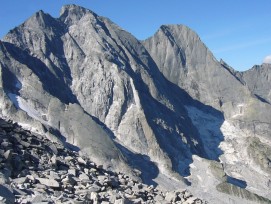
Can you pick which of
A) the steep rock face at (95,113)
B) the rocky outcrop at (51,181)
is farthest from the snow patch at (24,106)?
the rocky outcrop at (51,181)

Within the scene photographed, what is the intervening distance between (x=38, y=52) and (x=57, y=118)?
49569 millimetres

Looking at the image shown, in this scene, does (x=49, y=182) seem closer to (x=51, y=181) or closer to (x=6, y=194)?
(x=51, y=181)

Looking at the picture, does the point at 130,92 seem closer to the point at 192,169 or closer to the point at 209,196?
the point at 192,169

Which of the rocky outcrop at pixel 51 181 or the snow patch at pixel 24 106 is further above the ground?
the snow patch at pixel 24 106

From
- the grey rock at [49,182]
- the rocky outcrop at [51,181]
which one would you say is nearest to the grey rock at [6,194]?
the rocky outcrop at [51,181]

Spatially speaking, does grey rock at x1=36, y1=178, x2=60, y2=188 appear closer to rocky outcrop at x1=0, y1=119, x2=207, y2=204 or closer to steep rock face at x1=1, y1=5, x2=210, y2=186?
rocky outcrop at x1=0, y1=119, x2=207, y2=204

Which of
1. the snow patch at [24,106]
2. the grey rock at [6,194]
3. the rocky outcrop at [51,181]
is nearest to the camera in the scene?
the grey rock at [6,194]

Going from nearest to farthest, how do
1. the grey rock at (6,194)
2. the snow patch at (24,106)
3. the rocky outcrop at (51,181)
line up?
the grey rock at (6,194) < the rocky outcrop at (51,181) < the snow patch at (24,106)

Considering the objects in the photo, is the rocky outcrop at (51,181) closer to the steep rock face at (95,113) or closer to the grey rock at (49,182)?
the grey rock at (49,182)

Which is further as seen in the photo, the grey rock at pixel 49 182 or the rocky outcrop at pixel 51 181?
the grey rock at pixel 49 182

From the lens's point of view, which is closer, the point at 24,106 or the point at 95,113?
the point at 24,106

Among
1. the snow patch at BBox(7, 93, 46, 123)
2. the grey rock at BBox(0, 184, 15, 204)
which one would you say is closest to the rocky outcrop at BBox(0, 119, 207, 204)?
the grey rock at BBox(0, 184, 15, 204)

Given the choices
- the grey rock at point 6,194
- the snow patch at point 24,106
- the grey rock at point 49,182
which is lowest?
the grey rock at point 6,194

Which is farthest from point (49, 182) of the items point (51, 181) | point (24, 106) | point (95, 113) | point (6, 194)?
point (95, 113)
